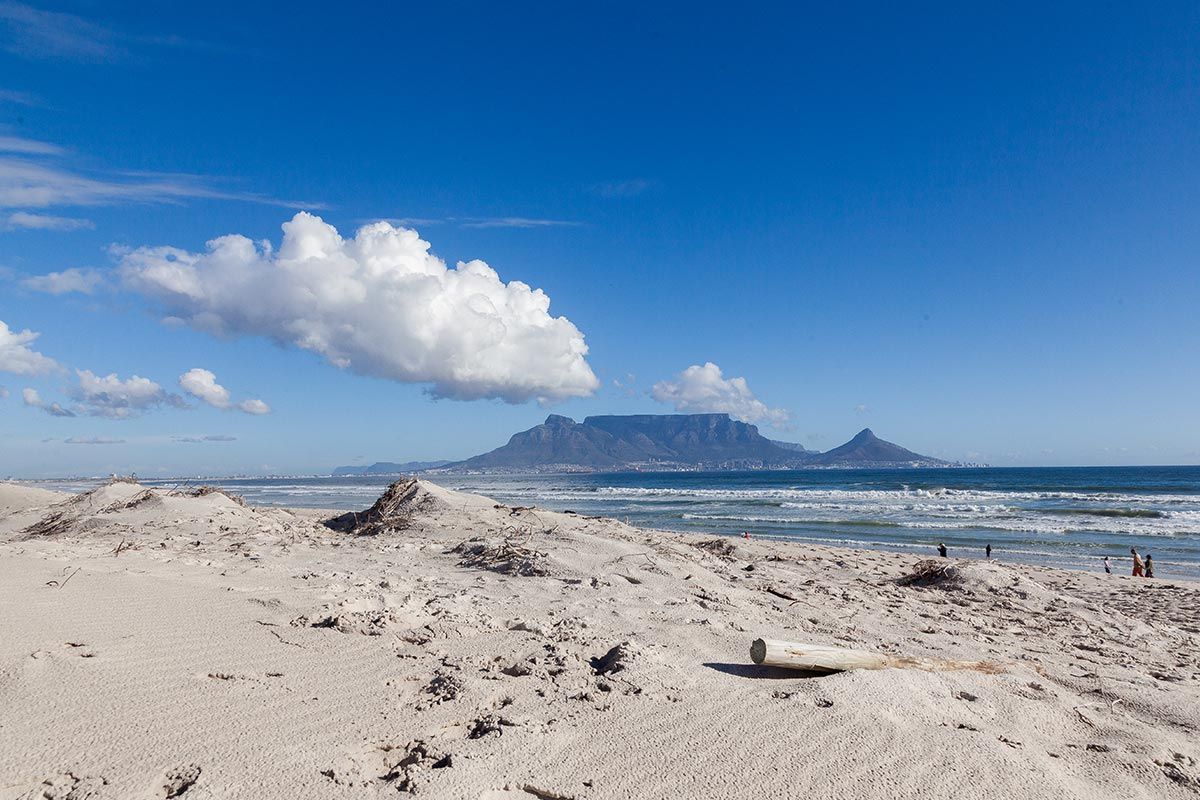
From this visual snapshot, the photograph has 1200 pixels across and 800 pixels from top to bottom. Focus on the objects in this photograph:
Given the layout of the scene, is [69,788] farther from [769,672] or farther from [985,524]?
[985,524]

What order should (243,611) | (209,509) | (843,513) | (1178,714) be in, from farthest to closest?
(843,513) → (209,509) → (243,611) → (1178,714)

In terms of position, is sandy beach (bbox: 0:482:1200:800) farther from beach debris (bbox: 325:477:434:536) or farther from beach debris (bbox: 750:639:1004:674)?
beach debris (bbox: 325:477:434:536)

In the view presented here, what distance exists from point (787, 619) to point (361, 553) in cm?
719

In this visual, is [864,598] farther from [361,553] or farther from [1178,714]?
[361,553]

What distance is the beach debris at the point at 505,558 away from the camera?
899cm

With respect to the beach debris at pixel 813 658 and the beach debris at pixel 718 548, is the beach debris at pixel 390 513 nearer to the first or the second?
the beach debris at pixel 718 548

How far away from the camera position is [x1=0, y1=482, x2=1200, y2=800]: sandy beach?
122 inches

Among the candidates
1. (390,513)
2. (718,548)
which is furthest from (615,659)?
(390,513)

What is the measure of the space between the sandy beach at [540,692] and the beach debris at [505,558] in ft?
0.49

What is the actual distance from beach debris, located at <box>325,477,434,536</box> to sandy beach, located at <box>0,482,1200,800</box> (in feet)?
18.3

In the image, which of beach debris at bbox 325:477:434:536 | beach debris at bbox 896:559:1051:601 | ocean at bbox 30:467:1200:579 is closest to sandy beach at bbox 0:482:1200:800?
beach debris at bbox 896:559:1051:601

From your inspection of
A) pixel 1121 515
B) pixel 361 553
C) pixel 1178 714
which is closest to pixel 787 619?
pixel 1178 714

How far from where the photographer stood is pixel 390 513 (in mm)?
15625

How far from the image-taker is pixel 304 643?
498 cm
